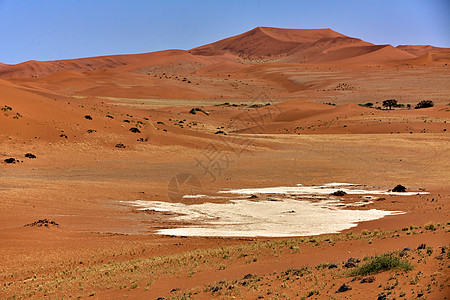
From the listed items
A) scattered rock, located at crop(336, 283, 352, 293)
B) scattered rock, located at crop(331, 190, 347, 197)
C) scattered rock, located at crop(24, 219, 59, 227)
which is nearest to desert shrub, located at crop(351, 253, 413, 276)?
scattered rock, located at crop(336, 283, 352, 293)

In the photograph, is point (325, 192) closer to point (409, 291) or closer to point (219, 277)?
point (219, 277)

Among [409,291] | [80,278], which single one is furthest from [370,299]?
Result: [80,278]

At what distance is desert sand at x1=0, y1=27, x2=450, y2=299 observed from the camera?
12.6m

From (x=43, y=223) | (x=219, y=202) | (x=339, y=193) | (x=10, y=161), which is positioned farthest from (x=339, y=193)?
(x=10, y=161)

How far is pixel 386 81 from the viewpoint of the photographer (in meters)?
120

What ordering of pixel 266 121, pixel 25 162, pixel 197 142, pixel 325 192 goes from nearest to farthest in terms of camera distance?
pixel 325 192 < pixel 25 162 < pixel 197 142 < pixel 266 121

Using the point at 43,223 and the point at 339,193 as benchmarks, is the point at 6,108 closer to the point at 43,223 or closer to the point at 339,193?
the point at 43,223

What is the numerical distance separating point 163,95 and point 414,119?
198 ft

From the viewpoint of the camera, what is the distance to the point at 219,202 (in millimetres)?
27703

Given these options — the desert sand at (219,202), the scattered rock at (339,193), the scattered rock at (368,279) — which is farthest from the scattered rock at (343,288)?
the scattered rock at (339,193)

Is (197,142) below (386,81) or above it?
below

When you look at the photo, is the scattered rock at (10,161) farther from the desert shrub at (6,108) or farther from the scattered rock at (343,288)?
the scattered rock at (343,288)

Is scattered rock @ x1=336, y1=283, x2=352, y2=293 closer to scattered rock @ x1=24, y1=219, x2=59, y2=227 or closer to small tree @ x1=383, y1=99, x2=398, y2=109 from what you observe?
scattered rock @ x1=24, y1=219, x2=59, y2=227

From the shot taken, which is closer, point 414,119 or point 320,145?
point 320,145
